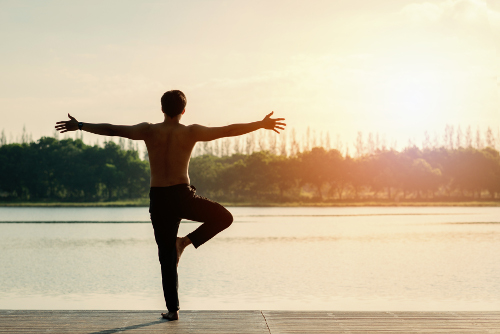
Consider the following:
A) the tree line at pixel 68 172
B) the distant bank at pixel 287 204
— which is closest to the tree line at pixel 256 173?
the tree line at pixel 68 172

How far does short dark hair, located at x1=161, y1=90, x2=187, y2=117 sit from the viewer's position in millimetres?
5156

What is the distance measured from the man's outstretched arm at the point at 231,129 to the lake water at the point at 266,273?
19.4ft

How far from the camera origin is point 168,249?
526 cm

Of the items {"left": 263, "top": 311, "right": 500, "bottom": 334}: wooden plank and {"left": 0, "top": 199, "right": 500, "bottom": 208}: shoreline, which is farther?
{"left": 0, "top": 199, "right": 500, "bottom": 208}: shoreline

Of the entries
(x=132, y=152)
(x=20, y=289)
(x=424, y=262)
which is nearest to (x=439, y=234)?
(x=424, y=262)

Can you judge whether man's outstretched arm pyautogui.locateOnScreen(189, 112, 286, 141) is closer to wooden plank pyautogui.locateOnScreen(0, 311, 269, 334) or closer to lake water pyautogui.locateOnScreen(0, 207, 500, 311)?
wooden plank pyautogui.locateOnScreen(0, 311, 269, 334)

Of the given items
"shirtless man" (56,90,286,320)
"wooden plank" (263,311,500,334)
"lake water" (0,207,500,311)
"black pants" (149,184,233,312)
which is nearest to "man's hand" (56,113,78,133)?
"shirtless man" (56,90,286,320)

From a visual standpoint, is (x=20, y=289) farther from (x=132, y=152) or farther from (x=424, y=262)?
(x=132, y=152)

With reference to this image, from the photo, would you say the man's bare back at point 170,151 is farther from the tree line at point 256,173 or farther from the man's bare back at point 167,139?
the tree line at point 256,173

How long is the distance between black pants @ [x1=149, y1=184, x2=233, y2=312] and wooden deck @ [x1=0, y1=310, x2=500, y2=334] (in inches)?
15.2

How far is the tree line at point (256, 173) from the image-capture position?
74.5m

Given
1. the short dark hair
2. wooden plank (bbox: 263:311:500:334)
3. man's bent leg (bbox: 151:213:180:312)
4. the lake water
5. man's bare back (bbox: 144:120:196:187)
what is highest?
the short dark hair

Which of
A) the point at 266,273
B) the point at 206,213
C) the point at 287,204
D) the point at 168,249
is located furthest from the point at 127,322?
the point at 287,204

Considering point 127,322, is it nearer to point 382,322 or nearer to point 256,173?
point 382,322
